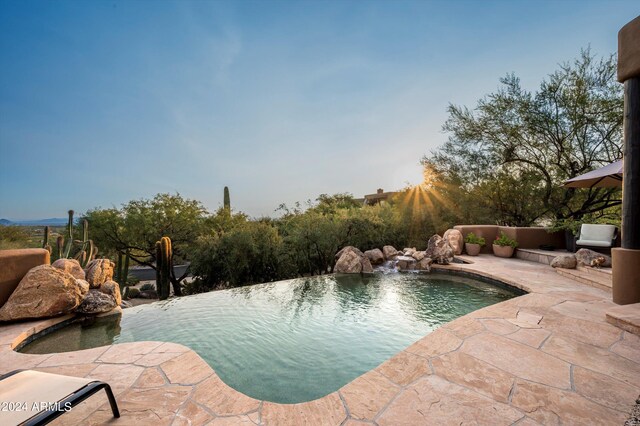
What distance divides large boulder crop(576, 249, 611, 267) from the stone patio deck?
339 cm

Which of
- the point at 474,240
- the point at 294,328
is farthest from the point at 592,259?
the point at 294,328

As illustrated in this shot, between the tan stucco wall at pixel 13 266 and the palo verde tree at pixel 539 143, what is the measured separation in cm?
1445

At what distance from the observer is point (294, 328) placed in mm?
4613

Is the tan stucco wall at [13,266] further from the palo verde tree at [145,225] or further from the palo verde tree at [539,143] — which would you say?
the palo verde tree at [539,143]

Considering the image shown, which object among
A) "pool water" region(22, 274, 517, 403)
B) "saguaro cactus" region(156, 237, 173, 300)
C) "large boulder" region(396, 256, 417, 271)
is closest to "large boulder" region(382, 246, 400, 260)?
"large boulder" region(396, 256, 417, 271)

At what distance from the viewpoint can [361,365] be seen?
3396mm

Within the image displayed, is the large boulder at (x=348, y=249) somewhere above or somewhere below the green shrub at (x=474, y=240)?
below

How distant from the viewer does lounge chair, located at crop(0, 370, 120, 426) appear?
1.55 m

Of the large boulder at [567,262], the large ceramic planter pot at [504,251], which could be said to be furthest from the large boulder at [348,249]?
the large boulder at [567,262]

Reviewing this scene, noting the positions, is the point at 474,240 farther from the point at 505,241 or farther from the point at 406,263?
the point at 406,263

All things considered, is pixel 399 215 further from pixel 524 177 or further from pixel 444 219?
pixel 524 177

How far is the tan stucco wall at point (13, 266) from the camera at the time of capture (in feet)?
15.0

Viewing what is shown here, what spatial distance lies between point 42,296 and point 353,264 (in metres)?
7.39

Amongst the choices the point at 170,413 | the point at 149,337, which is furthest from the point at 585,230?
the point at 149,337
